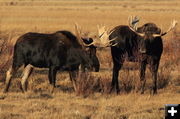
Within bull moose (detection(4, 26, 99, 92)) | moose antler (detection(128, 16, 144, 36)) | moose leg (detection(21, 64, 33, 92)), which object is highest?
moose antler (detection(128, 16, 144, 36))

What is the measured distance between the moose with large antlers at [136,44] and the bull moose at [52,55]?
47 cm

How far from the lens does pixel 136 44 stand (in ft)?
40.3

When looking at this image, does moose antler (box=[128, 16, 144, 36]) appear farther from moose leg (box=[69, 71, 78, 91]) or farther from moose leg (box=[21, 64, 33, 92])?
moose leg (box=[21, 64, 33, 92])

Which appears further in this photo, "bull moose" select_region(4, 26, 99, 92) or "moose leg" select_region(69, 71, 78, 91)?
"moose leg" select_region(69, 71, 78, 91)

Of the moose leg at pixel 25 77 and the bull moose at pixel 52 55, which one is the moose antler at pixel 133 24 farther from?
the moose leg at pixel 25 77

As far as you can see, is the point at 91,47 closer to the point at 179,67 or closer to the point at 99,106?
the point at 99,106

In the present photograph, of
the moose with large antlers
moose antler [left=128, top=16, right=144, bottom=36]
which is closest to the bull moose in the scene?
the moose with large antlers

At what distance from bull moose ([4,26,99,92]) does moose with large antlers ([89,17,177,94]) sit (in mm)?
474

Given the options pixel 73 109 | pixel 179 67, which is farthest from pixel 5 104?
pixel 179 67

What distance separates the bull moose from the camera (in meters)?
11.8

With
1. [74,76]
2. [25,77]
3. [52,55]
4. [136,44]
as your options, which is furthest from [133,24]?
[25,77]

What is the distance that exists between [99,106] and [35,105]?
1.37 metres

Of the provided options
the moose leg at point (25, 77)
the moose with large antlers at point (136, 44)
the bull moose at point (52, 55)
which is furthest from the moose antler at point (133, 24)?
the moose leg at point (25, 77)

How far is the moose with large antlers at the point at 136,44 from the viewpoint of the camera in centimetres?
1173
